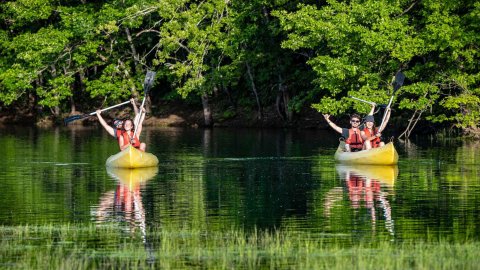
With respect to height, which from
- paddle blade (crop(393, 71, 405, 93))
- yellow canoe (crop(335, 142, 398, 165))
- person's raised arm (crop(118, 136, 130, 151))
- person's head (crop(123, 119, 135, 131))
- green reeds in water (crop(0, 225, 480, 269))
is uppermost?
paddle blade (crop(393, 71, 405, 93))

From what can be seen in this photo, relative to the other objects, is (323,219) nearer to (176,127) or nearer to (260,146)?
(260,146)

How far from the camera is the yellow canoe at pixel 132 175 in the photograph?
31.0 meters

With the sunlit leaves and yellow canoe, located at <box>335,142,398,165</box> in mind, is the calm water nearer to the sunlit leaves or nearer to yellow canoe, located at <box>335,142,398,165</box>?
yellow canoe, located at <box>335,142,398,165</box>

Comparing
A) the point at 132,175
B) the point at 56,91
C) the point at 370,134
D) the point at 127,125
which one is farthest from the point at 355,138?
the point at 56,91

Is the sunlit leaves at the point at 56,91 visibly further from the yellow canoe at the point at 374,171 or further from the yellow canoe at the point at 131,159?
the yellow canoe at the point at 374,171

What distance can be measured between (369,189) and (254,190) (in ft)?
8.77

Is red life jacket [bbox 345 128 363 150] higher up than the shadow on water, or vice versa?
red life jacket [bbox 345 128 363 150]

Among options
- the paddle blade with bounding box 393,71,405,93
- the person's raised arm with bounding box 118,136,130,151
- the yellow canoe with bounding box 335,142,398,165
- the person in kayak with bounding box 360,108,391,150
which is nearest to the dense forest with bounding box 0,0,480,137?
the paddle blade with bounding box 393,71,405,93

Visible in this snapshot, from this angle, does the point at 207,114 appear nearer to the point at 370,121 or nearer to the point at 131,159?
the point at 370,121

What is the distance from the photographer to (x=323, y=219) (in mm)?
22516

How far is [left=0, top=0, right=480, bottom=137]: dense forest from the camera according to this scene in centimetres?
4819

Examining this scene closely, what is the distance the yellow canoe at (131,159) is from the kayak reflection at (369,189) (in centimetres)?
552

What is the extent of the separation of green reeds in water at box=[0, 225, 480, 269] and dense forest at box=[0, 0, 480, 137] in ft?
91.7

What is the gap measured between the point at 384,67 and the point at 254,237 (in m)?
31.0
